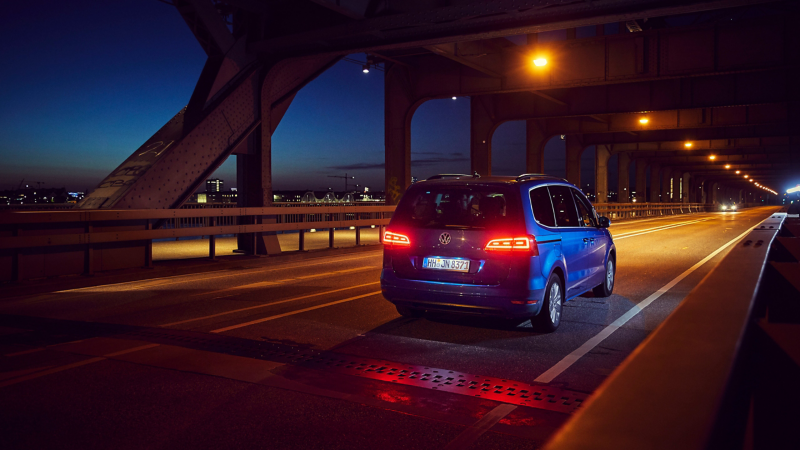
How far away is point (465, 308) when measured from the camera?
268 inches

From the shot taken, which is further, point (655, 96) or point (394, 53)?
point (655, 96)

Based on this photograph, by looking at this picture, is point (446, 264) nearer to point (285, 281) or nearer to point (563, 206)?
point (563, 206)

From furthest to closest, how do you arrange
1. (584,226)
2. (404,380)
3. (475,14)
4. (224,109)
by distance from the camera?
(224,109) < (475,14) < (584,226) < (404,380)

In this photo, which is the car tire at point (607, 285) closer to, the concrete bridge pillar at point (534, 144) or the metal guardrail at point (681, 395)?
the metal guardrail at point (681, 395)

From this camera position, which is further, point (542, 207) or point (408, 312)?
point (408, 312)

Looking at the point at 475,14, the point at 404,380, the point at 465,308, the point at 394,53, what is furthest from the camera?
the point at 394,53

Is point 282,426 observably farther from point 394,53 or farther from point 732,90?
point 732,90

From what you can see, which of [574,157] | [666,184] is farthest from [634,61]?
[666,184]

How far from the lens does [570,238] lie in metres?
A: 7.94

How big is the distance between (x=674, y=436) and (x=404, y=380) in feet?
14.1

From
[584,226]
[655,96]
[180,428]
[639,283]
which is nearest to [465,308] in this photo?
[584,226]

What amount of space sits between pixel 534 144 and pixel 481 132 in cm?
709

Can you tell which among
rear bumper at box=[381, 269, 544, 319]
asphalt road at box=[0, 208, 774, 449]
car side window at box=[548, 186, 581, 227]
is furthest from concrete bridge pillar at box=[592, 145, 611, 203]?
rear bumper at box=[381, 269, 544, 319]

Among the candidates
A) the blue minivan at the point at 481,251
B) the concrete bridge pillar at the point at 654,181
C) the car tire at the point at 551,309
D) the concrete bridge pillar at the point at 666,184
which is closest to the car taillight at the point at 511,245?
the blue minivan at the point at 481,251
